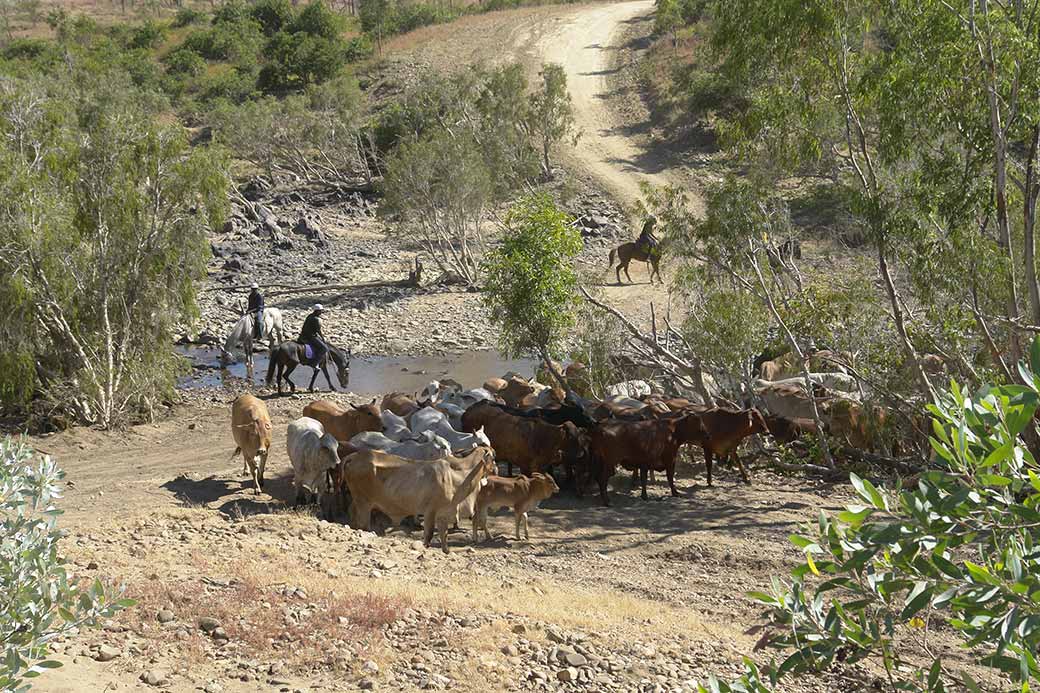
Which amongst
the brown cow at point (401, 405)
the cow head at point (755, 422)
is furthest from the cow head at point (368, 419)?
the cow head at point (755, 422)

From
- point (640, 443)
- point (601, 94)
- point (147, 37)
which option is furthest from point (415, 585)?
point (147, 37)

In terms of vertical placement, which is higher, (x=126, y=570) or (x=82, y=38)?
(x=82, y=38)

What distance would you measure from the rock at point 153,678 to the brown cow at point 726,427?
8.62 m

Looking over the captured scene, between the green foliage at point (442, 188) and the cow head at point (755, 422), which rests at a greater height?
the green foliage at point (442, 188)

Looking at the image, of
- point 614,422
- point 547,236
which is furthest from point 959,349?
point 547,236

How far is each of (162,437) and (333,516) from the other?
6.33 metres

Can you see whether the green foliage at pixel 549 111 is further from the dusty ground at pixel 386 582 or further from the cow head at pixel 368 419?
the cow head at pixel 368 419

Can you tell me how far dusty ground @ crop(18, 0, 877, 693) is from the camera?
7.91 metres

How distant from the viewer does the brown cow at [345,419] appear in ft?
48.6

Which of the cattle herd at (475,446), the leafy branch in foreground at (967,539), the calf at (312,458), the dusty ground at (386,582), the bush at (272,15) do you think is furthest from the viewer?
the bush at (272,15)

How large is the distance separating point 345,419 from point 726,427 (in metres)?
5.20

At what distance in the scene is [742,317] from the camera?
16.1 m

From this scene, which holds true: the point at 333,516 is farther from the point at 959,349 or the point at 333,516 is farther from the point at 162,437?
the point at 959,349

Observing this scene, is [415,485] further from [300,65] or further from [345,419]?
[300,65]
